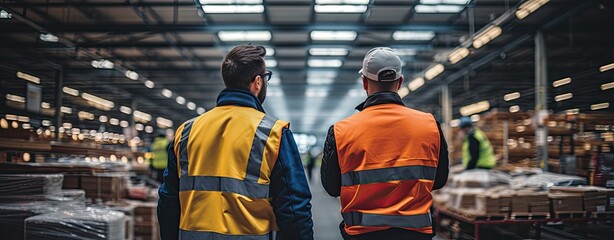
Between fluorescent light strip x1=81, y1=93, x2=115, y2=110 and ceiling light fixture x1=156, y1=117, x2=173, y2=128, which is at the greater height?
ceiling light fixture x1=156, y1=117, x2=173, y2=128

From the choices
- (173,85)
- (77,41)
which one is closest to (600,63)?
(77,41)

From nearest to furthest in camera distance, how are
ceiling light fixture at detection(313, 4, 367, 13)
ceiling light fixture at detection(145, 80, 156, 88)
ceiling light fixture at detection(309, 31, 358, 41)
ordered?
ceiling light fixture at detection(313, 4, 367, 13) < ceiling light fixture at detection(309, 31, 358, 41) < ceiling light fixture at detection(145, 80, 156, 88)

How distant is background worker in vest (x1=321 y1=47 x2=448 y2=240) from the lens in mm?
2246

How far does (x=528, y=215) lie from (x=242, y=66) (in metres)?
4.73

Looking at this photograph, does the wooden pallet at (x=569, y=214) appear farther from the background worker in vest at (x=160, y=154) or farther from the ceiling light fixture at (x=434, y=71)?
the ceiling light fixture at (x=434, y=71)

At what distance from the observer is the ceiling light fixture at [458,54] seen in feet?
37.0

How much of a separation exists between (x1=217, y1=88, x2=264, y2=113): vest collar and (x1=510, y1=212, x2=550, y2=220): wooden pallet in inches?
180

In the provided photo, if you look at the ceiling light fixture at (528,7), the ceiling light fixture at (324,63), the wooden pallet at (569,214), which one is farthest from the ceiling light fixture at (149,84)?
the wooden pallet at (569,214)

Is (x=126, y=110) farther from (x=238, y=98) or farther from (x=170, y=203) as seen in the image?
(x=238, y=98)

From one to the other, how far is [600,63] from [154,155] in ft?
29.1

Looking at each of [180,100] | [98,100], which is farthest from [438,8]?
[180,100]

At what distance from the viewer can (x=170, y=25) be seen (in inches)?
428

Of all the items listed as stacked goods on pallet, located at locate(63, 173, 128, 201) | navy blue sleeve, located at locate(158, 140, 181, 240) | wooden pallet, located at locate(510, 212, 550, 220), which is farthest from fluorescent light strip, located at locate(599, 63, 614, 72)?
stacked goods on pallet, located at locate(63, 173, 128, 201)

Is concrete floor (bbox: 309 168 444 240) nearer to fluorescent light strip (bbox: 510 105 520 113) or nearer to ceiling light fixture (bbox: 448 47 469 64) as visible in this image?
fluorescent light strip (bbox: 510 105 520 113)
